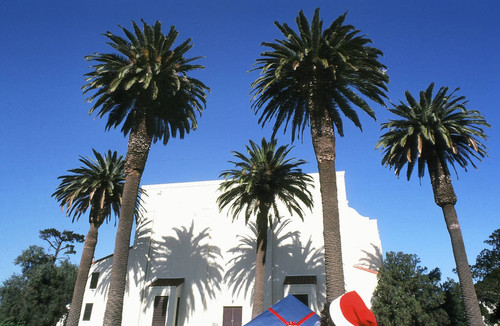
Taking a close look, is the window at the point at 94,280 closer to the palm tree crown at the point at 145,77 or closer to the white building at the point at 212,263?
the white building at the point at 212,263

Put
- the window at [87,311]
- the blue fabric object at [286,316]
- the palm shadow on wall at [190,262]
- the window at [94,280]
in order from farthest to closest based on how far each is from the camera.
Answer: the window at [94,280] < the window at [87,311] < the palm shadow on wall at [190,262] < the blue fabric object at [286,316]

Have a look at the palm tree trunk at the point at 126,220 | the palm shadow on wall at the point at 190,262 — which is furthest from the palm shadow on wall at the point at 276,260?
the palm tree trunk at the point at 126,220

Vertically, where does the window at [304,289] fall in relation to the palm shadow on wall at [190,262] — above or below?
below

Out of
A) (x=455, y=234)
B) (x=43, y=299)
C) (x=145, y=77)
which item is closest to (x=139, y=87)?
(x=145, y=77)

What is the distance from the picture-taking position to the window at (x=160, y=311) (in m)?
30.5

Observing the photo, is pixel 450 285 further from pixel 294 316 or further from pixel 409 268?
pixel 294 316

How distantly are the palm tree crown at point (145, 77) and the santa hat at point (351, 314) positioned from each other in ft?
53.8

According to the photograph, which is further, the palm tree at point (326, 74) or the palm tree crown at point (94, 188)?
the palm tree crown at point (94, 188)

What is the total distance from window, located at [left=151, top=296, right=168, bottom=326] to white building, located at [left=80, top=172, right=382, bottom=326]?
9 centimetres

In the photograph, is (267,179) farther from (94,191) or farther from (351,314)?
(351,314)

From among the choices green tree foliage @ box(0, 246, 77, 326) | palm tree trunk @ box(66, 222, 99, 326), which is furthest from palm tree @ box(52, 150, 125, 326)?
green tree foliage @ box(0, 246, 77, 326)

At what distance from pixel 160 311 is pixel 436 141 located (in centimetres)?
2797

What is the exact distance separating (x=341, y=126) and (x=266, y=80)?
17.2ft

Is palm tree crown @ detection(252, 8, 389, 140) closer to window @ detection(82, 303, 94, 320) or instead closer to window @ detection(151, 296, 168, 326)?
window @ detection(151, 296, 168, 326)
